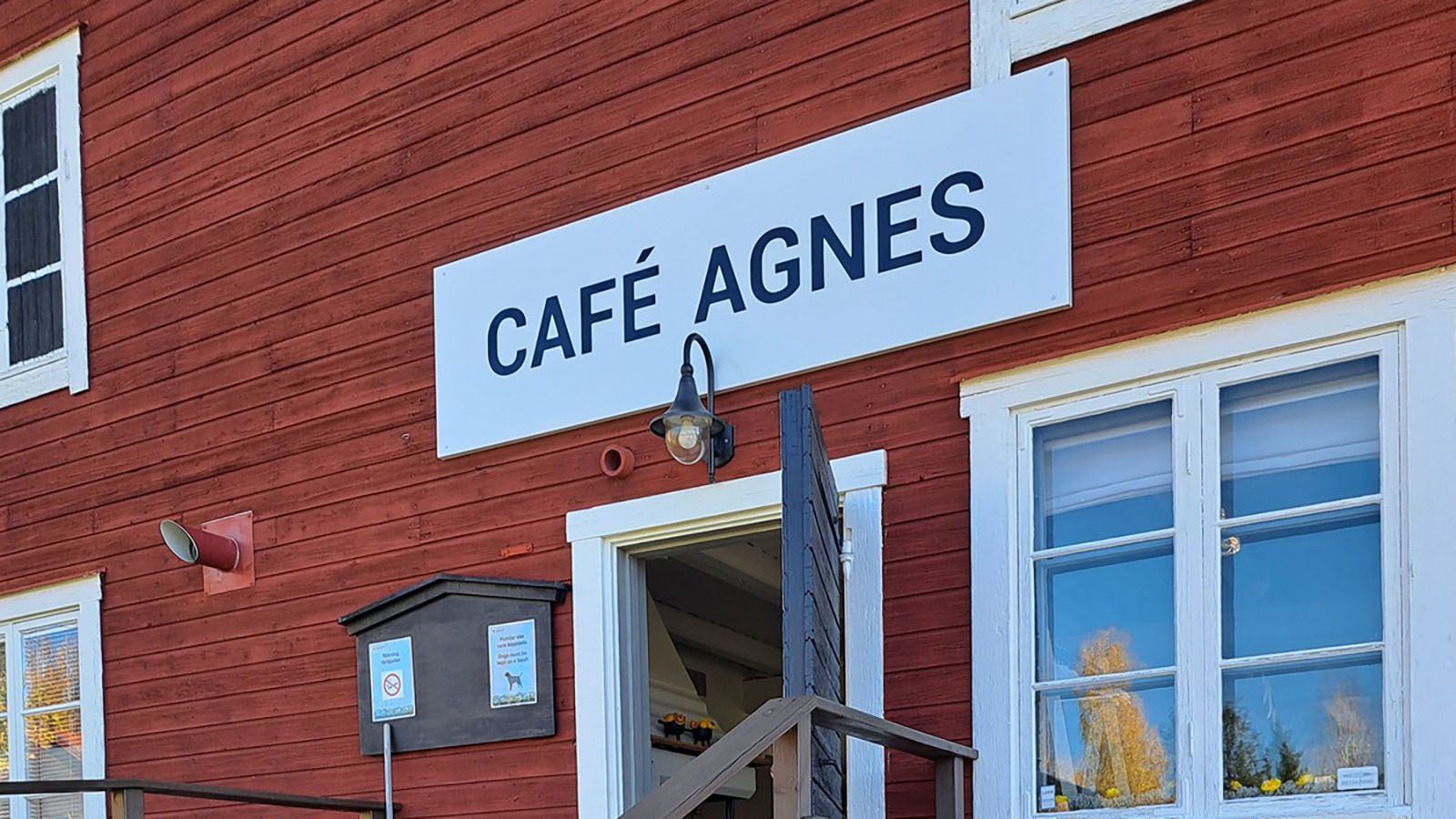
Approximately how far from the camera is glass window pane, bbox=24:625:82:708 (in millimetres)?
6523

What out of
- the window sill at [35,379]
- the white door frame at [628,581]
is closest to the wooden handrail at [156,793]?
the white door frame at [628,581]

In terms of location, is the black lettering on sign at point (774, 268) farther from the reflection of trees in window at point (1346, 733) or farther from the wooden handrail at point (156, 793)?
the wooden handrail at point (156, 793)

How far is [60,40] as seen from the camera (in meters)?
6.98

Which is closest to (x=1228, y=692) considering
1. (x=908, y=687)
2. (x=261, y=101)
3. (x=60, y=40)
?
(x=908, y=687)

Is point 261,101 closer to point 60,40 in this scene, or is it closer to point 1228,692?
point 60,40

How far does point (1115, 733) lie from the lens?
13.1 feet

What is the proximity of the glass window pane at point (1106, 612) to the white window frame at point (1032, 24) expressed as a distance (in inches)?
52.0

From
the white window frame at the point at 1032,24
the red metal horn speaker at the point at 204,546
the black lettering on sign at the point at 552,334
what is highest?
the white window frame at the point at 1032,24

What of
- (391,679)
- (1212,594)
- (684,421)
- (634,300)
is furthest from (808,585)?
(391,679)

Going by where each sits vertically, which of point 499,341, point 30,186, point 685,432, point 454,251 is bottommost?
point 685,432

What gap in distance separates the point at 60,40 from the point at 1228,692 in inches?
218

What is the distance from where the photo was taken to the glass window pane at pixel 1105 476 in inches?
161

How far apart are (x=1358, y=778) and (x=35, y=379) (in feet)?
17.9

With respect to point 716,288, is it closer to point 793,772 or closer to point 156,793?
point 793,772
